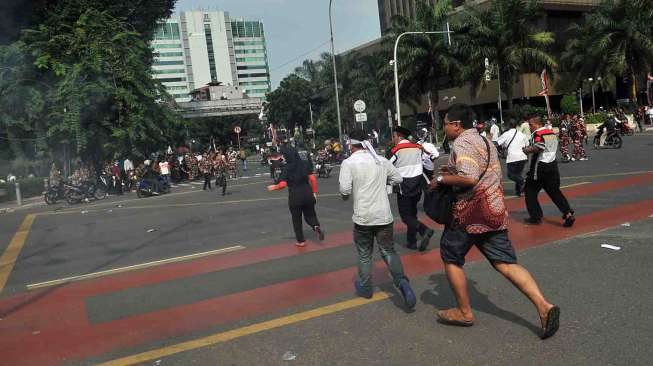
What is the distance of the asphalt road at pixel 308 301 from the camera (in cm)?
412

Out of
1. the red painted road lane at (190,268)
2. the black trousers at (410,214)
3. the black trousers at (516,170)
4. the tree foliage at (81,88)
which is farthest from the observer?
the tree foliage at (81,88)

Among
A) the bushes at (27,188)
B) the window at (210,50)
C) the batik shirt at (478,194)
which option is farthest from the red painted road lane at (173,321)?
the window at (210,50)

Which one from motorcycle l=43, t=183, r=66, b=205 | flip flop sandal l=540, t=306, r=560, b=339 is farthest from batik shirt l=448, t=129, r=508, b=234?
motorcycle l=43, t=183, r=66, b=205

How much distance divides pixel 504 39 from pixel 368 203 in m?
35.5

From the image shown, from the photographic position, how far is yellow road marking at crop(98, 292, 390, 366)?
443 centimetres

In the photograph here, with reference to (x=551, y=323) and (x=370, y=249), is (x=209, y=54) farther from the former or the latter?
(x=551, y=323)

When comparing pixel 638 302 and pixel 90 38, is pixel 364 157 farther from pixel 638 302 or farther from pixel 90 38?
pixel 90 38

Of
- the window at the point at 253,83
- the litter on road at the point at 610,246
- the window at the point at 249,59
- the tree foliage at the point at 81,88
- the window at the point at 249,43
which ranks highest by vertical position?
the window at the point at 249,43

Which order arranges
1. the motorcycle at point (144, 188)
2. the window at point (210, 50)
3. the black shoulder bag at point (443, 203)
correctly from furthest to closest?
the window at point (210, 50)
the motorcycle at point (144, 188)
the black shoulder bag at point (443, 203)

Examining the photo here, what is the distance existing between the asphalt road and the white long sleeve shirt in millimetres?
823

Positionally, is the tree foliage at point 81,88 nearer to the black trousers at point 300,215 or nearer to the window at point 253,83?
the black trousers at point 300,215

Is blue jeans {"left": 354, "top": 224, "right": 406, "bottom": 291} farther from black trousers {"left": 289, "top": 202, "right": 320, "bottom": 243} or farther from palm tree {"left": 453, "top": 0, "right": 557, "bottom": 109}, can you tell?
palm tree {"left": 453, "top": 0, "right": 557, "bottom": 109}

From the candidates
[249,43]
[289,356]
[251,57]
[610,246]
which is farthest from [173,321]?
[249,43]

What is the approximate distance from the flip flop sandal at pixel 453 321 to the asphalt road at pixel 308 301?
85 millimetres
